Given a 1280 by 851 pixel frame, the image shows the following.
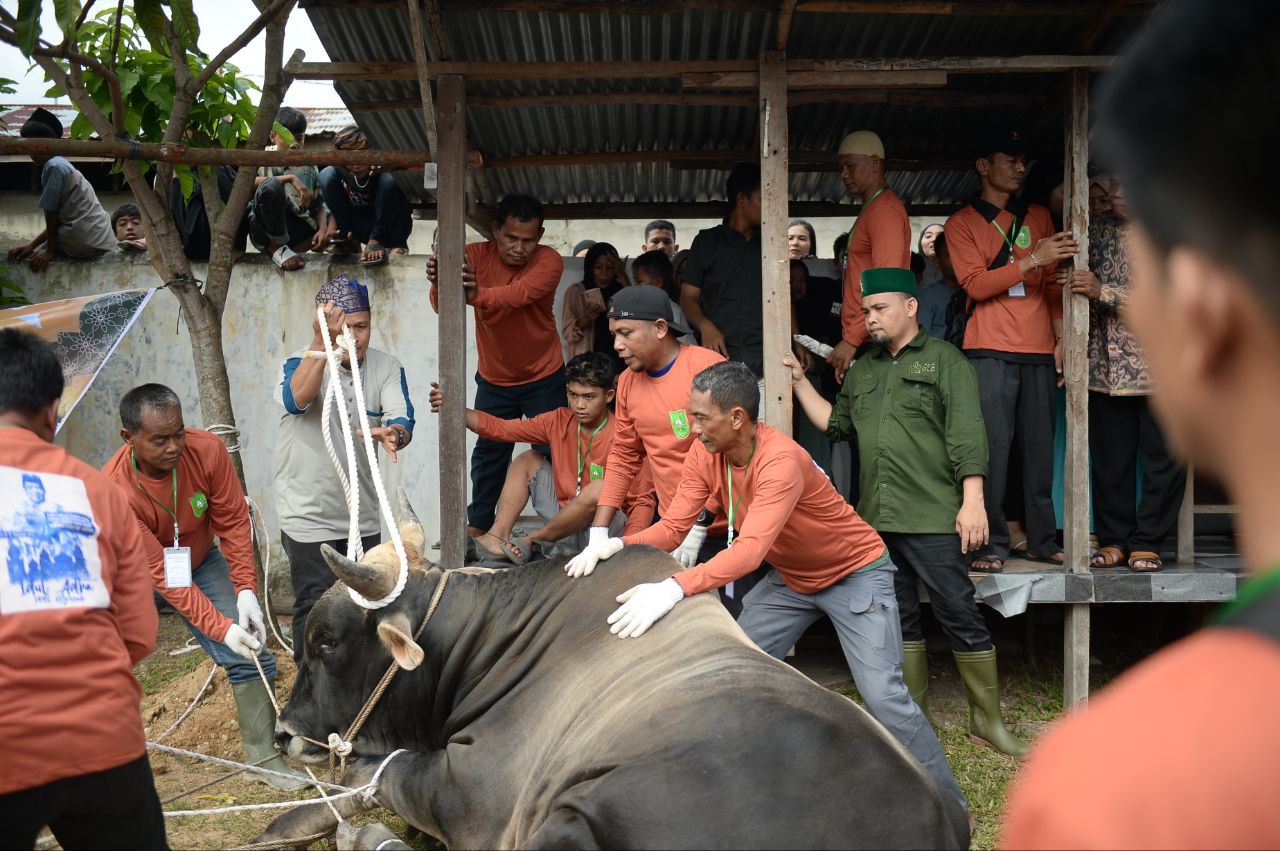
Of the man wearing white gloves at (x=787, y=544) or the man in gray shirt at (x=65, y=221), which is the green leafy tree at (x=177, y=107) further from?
the man wearing white gloves at (x=787, y=544)

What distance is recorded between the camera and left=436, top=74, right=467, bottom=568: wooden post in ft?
18.8

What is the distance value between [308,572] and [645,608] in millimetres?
2748

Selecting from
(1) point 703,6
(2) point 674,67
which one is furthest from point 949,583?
(1) point 703,6

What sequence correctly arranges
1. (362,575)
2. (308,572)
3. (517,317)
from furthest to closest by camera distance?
(517,317) → (308,572) → (362,575)

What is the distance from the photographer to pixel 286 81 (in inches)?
246

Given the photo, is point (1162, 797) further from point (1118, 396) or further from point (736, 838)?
point (1118, 396)

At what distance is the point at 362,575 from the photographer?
13.4 feet

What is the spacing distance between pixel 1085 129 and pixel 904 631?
9.43 feet

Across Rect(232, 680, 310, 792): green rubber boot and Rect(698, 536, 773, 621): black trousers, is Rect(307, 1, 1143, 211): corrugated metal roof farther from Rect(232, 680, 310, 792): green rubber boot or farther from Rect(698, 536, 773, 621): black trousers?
Rect(232, 680, 310, 792): green rubber boot

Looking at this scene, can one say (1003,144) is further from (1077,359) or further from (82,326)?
(82,326)

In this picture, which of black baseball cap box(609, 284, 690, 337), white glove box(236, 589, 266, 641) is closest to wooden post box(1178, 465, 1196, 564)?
black baseball cap box(609, 284, 690, 337)

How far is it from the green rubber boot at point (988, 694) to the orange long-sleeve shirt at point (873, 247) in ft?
5.94

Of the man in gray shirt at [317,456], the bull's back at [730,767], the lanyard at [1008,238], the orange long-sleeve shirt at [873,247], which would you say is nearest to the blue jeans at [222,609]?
the man in gray shirt at [317,456]

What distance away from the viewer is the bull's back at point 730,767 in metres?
2.76
